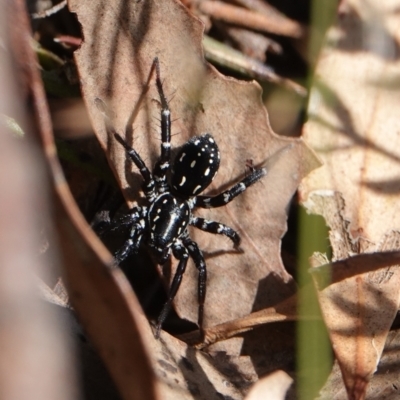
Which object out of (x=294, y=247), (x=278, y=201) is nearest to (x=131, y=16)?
(x=278, y=201)

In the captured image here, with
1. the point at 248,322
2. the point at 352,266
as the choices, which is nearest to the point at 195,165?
the point at 248,322

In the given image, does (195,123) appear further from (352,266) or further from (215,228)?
(352,266)

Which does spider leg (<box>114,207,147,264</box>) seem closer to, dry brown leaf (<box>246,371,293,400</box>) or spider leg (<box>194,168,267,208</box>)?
spider leg (<box>194,168,267,208</box>)

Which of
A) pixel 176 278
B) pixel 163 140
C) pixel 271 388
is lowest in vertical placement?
pixel 176 278

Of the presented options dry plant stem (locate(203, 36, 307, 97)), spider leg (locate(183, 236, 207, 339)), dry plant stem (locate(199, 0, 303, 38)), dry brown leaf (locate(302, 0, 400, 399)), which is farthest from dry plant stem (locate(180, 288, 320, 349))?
dry plant stem (locate(199, 0, 303, 38))

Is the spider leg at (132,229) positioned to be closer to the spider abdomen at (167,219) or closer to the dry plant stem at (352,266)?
the spider abdomen at (167,219)

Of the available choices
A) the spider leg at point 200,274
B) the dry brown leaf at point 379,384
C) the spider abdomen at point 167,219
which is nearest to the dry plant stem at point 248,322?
the spider leg at point 200,274

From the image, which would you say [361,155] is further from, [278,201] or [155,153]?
[155,153]
